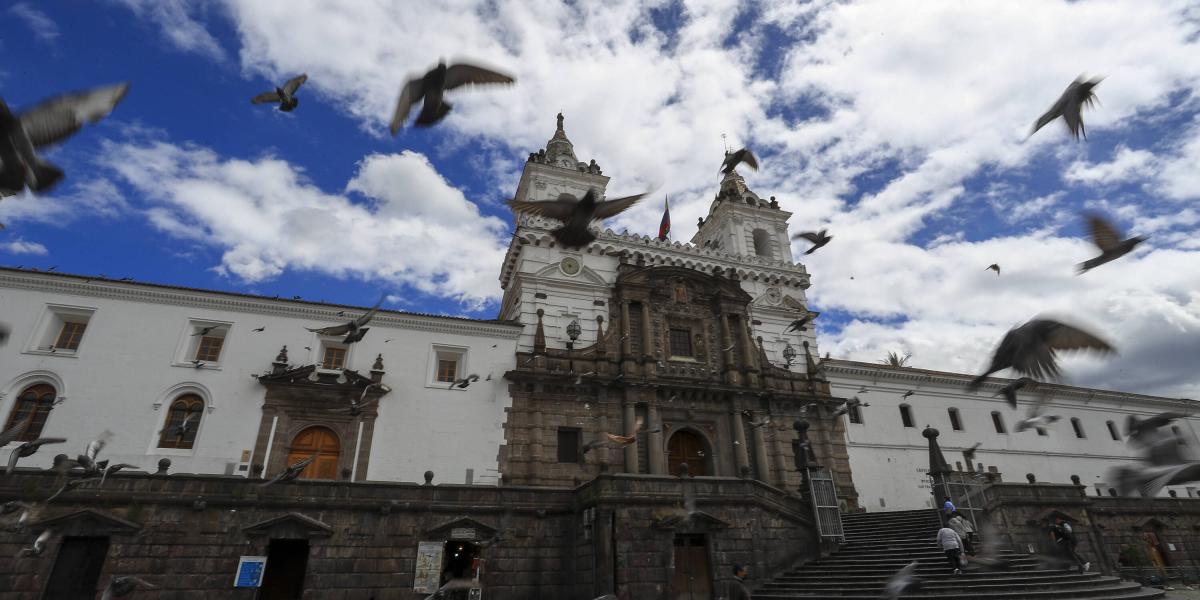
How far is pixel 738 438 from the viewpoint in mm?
27516

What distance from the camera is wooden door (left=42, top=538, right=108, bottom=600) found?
15.7 metres

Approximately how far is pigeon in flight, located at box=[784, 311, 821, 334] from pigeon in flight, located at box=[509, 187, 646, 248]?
21419 millimetres

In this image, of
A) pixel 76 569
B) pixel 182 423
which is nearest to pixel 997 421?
pixel 182 423

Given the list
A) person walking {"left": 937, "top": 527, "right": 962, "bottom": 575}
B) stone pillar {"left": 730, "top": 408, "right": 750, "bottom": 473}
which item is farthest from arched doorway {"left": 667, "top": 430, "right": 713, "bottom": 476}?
person walking {"left": 937, "top": 527, "right": 962, "bottom": 575}

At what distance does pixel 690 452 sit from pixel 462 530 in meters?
12.2

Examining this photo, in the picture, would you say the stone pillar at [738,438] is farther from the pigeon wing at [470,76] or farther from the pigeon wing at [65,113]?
the pigeon wing at [65,113]

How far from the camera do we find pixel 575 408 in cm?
2612

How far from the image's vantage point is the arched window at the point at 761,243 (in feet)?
120

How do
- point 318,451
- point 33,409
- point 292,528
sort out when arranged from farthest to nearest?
1. point 318,451
2. point 33,409
3. point 292,528

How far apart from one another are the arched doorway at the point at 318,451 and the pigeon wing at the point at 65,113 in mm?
17926

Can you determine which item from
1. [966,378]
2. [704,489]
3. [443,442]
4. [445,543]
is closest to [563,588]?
[445,543]

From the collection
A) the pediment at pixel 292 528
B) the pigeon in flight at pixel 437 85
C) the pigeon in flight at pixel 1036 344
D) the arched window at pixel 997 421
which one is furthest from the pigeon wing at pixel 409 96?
the arched window at pixel 997 421

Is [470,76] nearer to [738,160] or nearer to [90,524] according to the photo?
[738,160]

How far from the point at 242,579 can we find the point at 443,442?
830cm
